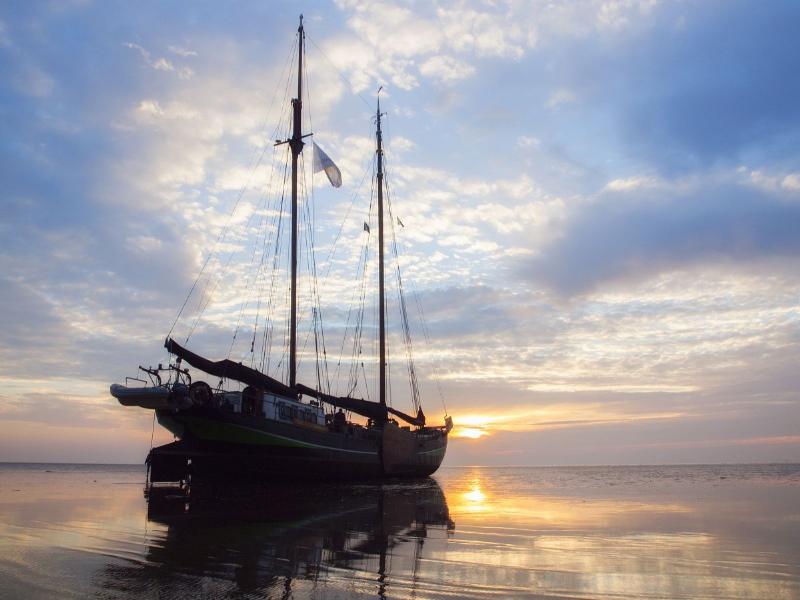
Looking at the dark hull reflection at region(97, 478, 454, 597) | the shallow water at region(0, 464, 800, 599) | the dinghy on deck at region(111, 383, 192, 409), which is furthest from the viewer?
the dinghy on deck at region(111, 383, 192, 409)

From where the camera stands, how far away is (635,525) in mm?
16734

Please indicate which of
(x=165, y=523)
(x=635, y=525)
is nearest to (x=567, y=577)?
(x=635, y=525)

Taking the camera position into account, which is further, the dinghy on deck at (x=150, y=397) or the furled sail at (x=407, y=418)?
the furled sail at (x=407, y=418)

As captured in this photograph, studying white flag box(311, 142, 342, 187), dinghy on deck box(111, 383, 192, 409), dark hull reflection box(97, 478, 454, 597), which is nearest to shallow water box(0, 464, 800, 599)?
dark hull reflection box(97, 478, 454, 597)

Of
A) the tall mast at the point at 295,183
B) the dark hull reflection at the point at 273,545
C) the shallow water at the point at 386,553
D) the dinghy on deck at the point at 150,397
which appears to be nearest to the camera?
the shallow water at the point at 386,553

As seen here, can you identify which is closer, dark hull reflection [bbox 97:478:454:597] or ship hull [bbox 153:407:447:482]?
dark hull reflection [bbox 97:478:454:597]

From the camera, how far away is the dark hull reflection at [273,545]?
8.27m

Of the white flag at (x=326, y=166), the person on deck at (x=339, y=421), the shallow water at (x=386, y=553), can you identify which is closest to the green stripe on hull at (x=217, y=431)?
the shallow water at (x=386, y=553)

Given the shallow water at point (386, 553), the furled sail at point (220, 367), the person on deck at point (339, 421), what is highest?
the furled sail at point (220, 367)

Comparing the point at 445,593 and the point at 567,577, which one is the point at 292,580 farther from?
the point at 567,577

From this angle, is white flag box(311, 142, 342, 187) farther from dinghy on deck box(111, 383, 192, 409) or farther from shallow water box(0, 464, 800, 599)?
shallow water box(0, 464, 800, 599)

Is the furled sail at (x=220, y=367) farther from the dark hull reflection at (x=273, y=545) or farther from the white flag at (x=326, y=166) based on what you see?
the white flag at (x=326, y=166)

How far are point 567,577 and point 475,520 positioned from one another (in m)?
9.35

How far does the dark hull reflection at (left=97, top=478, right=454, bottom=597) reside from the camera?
8.27 meters
